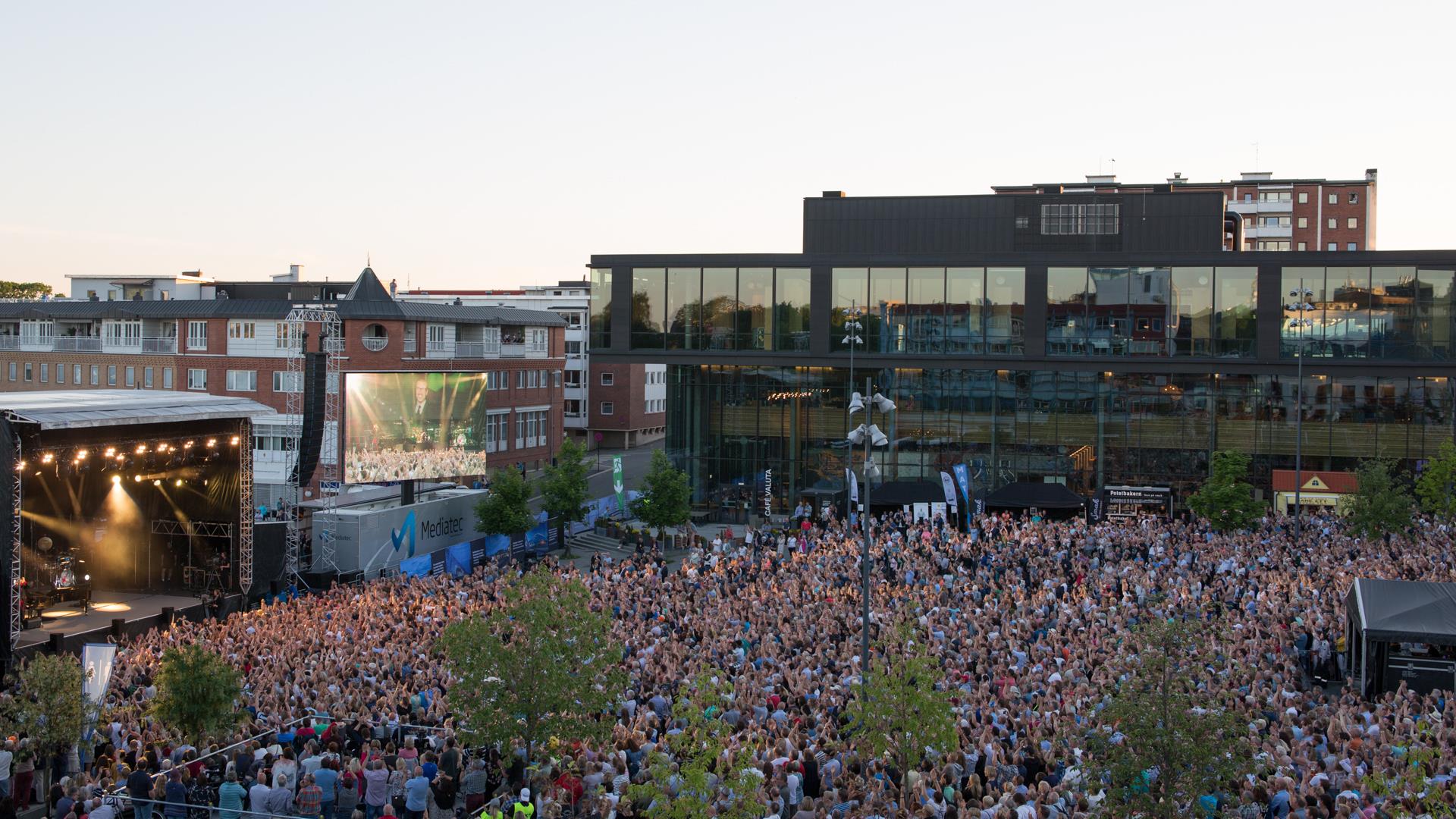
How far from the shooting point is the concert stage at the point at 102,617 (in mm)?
28688

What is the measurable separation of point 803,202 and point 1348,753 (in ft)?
132

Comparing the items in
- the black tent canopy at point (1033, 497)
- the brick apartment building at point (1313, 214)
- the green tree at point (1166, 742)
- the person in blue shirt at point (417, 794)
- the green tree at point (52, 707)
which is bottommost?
the person in blue shirt at point (417, 794)

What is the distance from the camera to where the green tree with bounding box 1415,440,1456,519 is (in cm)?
4009

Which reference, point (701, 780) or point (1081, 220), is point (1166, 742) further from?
point (1081, 220)

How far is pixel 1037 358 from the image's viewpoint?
161 feet

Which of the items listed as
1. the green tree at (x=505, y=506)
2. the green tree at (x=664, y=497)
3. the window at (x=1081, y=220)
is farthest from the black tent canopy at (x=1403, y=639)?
the window at (x=1081, y=220)

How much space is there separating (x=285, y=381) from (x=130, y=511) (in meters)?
20.0

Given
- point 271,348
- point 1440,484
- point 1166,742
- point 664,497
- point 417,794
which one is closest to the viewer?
point 1166,742

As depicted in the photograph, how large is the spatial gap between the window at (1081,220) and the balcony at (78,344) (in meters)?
47.8

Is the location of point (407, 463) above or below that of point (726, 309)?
below

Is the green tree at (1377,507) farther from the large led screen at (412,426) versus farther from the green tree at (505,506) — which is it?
the large led screen at (412,426)


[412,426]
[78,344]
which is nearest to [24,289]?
[78,344]

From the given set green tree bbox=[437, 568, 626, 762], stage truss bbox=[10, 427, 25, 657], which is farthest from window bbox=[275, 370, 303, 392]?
green tree bbox=[437, 568, 626, 762]

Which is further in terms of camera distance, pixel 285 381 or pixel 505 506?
pixel 285 381
